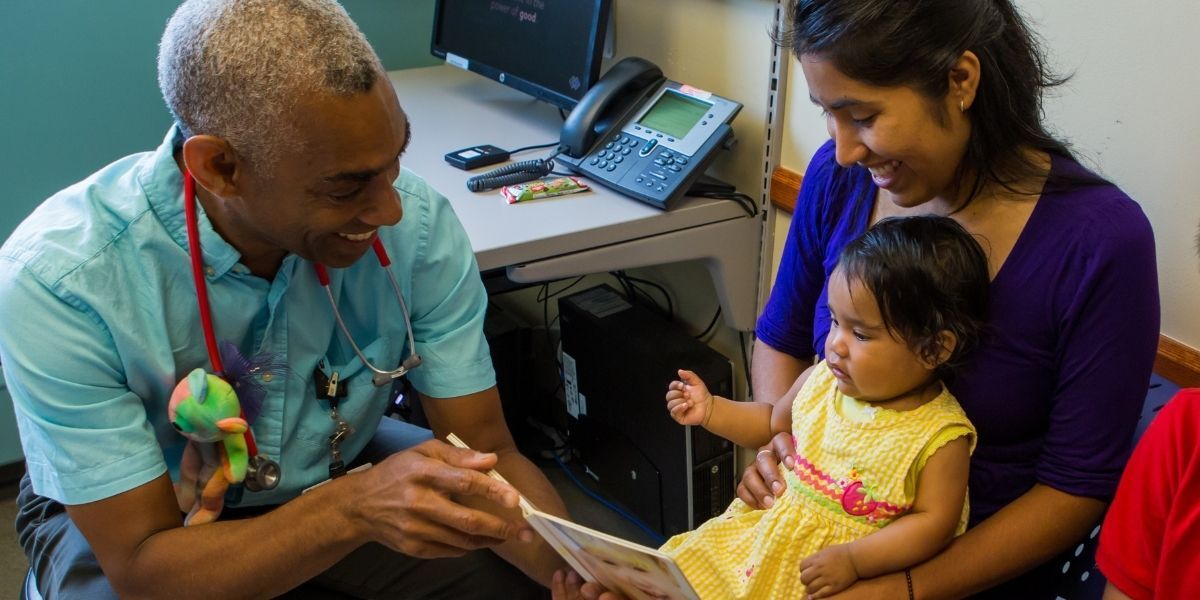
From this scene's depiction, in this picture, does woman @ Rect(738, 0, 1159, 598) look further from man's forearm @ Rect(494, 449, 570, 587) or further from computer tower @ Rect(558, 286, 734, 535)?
computer tower @ Rect(558, 286, 734, 535)

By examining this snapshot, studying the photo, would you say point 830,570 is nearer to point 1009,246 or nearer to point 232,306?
point 1009,246

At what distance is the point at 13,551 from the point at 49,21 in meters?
1.22

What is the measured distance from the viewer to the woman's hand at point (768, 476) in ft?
4.30

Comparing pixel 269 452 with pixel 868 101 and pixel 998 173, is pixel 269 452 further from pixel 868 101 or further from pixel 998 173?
pixel 998 173

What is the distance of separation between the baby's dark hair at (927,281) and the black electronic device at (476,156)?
3.29ft

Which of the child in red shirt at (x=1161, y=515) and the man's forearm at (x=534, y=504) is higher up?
the child in red shirt at (x=1161, y=515)

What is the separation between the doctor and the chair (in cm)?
62

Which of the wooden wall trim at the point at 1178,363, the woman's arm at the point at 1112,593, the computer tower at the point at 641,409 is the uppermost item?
the wooden wall trim at the point at 1178,363

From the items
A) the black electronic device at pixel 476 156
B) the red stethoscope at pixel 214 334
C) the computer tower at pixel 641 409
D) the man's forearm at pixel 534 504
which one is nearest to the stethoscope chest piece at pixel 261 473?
the red stethoscope at pixel 214 334

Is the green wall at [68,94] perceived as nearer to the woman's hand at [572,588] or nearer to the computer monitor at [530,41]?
the computer monitor at [530,41]

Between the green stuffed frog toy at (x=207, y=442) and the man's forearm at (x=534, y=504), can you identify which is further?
the man's forearm at (x=534, y=504)

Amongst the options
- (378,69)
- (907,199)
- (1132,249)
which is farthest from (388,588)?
(1132,249)

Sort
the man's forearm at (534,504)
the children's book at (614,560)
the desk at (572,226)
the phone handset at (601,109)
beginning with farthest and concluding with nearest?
the phone handset at (601,109) → the desk at (572,226) → the man's forearm at (534,504) → the children's book at (614,560)

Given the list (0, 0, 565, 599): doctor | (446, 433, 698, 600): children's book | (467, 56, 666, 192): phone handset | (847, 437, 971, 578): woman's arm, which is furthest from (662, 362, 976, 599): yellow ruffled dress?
(467, 56, 666, 192): phone handset
